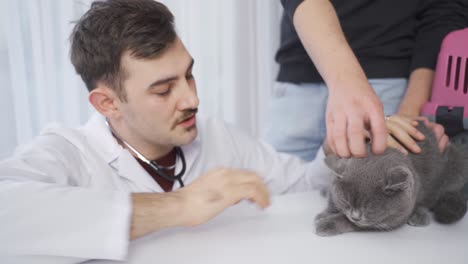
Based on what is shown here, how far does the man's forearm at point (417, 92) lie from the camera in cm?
101

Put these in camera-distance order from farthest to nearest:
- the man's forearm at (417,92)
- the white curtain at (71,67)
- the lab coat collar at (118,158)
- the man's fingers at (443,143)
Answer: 1. the white curtain at (71,67)
2. the man's forearm at (417,92)
3. the lab coat collar at (118,158)
4. the man's fingers at (443,143)

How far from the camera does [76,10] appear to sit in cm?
154

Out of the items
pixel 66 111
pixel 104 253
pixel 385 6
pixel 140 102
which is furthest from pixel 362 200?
pixel 66 111

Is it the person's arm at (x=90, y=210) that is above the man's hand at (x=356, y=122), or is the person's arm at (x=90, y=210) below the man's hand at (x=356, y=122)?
below

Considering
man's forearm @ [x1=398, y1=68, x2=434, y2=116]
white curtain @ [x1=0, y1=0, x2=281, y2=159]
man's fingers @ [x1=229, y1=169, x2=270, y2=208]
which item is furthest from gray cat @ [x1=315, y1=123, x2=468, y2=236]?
white curtain @ [x1=0, y1=0, x2=281, y2=159]

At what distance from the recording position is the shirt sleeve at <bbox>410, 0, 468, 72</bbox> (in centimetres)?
106

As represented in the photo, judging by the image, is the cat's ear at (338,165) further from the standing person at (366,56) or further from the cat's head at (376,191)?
the standing person at (366,56)

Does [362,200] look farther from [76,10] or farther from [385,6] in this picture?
[76,10]

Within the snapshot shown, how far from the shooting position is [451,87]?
0.95 meters

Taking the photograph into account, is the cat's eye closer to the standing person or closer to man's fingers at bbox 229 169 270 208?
man's fingers at bbox 229 169 270 208

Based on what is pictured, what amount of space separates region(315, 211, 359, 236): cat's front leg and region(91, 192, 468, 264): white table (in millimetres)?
11

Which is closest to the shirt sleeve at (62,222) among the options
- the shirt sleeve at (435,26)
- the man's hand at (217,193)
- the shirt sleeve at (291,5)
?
the man's hand at (217,193)

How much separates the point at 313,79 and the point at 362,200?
58cm

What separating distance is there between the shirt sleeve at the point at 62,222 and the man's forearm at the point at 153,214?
19 mm
